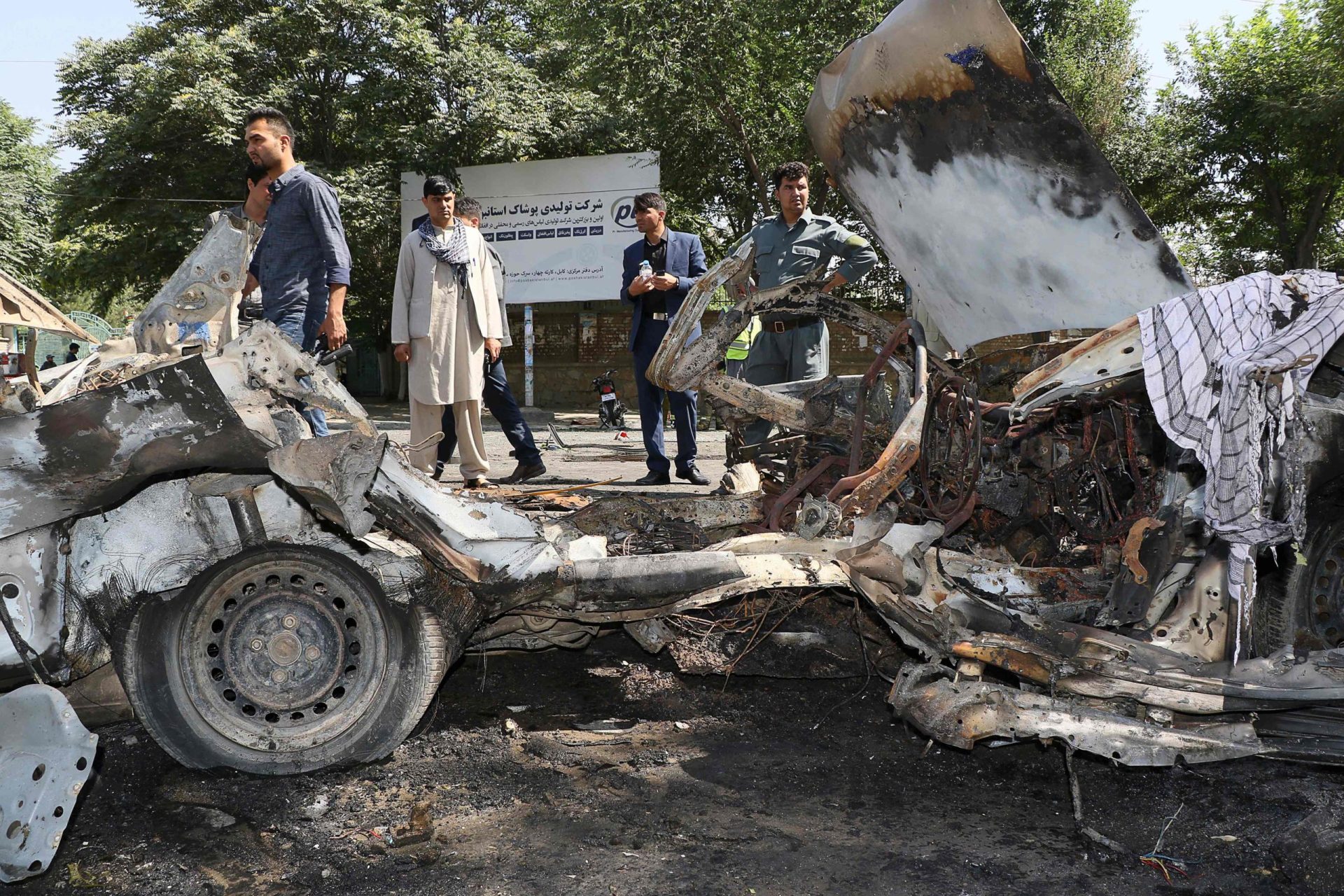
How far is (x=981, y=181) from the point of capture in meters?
3.50

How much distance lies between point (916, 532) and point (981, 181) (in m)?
1.26

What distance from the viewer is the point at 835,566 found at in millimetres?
3184

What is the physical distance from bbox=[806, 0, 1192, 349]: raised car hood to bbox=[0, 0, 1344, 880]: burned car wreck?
1 centimetres

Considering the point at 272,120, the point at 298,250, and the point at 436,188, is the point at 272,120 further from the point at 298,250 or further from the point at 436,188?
the point at 436,188

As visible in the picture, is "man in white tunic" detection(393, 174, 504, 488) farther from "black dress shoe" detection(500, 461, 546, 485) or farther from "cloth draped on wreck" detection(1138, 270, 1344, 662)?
"cloth draped on wreck" detection(1138, 270, 1344, 662)

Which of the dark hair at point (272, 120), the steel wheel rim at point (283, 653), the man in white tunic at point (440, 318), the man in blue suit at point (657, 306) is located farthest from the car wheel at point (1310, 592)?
the dark hair at point (272, 120)

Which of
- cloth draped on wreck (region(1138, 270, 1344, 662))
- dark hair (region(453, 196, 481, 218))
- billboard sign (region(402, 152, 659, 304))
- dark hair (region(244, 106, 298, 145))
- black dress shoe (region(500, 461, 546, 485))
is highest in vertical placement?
billboard sign (region(402, 152, 659, 304))

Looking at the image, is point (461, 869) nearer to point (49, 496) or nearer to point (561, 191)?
point (49, 496)

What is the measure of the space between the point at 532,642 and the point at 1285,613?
8.31 feet

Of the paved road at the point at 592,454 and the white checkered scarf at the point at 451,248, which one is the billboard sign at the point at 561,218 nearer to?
the paved road at the point at 592,454

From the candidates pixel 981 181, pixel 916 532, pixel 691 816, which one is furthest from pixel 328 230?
pixel 691 816

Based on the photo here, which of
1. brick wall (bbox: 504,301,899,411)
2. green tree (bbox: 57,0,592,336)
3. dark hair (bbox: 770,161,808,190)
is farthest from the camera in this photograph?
brick wall (bbox: 504,301,899,411)

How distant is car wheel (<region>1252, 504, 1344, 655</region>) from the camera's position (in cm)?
321

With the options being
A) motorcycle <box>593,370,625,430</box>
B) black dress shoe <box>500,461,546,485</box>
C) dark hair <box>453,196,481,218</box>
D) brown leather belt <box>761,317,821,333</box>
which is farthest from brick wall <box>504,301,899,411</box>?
brown leather belt <box>761,317,821,333</box>
